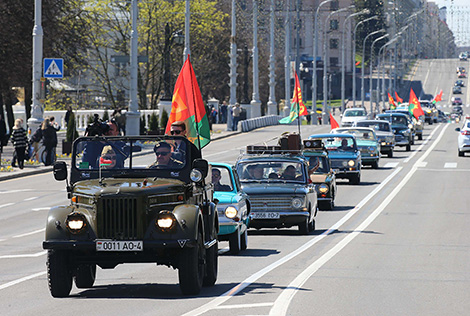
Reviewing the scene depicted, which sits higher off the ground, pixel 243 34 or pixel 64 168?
pixel 243 34

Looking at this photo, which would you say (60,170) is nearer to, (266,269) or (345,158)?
(266,269)

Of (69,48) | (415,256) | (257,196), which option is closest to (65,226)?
(415,256)

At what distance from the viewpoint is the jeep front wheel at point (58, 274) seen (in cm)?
1160

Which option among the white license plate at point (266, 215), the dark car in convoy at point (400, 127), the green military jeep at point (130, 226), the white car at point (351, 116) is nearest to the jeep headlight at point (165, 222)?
the green military jeep at point (130, 226)

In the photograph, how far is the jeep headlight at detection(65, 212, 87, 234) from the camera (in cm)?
1154

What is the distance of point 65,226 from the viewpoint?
1159 cm

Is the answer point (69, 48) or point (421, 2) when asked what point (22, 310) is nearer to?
point (69, 48)

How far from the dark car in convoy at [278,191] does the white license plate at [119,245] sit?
854 centimetres

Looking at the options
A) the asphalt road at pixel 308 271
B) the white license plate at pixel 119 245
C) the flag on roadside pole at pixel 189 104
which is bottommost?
the asphalt road at pixel 308 271

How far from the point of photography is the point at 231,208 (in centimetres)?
1669

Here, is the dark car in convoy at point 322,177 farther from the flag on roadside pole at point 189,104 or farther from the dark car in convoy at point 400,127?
the dark car in convoy at point 400,127

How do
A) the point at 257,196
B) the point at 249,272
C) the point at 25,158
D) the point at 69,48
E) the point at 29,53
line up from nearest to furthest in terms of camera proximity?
the point at 249,272
the point at 257,196
the point at 25,158
the point at 29,53
the point at 69,48

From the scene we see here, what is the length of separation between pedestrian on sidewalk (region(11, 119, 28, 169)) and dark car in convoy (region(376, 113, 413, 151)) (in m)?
23.4

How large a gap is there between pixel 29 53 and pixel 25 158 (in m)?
14.0
